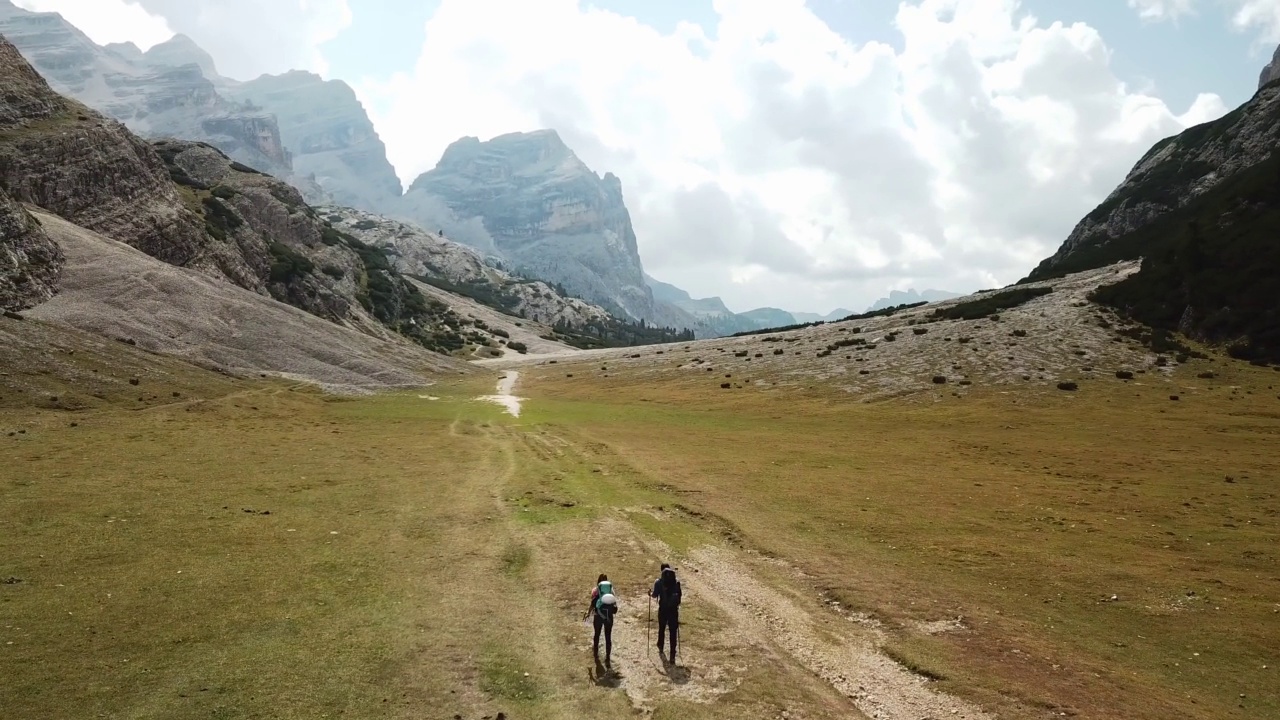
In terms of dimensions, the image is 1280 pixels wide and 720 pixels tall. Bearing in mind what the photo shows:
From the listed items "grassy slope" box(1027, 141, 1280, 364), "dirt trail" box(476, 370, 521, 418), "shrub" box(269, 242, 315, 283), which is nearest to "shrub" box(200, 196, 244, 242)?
"shrub" box(269, 242, 315, 283)

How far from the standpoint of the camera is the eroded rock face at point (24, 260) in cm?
7012

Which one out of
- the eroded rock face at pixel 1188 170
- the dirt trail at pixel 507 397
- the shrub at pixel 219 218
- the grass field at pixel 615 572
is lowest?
the grass field at pixel 615 572

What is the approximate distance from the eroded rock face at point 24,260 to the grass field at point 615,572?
34.9m

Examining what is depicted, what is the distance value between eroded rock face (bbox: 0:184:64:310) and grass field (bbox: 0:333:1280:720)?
34852mm

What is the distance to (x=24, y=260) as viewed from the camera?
250 ft

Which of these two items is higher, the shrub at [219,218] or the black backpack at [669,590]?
the shrub at [219,218]

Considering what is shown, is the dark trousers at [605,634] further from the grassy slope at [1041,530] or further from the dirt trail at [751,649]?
the grassy slope at [1041,530]

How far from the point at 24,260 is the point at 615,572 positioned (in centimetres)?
9104

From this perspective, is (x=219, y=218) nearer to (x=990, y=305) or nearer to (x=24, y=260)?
(x=24, y=260)

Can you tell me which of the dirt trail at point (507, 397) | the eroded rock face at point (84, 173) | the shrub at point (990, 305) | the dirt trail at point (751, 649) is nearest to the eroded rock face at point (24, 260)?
the eroded rock face at point (84, 173)

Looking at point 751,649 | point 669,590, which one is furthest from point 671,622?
point 751,649

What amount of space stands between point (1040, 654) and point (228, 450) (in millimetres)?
45964

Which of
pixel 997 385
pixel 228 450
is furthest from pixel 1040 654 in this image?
pixel 997 385

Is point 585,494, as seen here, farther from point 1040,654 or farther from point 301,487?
point 1040,654
